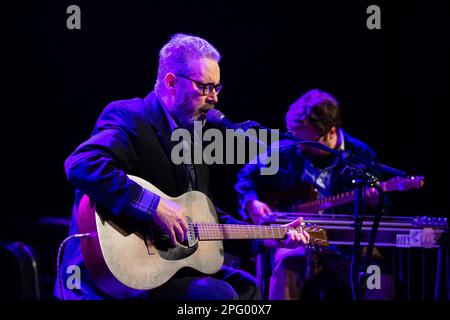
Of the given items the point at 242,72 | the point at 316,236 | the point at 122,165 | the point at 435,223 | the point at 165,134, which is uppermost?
the point at 242,72

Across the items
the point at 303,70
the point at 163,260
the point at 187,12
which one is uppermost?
the point at 187,12

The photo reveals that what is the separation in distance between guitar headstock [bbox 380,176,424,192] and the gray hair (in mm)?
1891

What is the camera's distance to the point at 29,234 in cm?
437

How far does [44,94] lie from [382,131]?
10.9 feet

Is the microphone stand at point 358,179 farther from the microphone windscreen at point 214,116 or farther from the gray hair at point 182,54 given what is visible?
the gray hair at point 182,54

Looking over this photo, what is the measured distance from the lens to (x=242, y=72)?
17.7 ft

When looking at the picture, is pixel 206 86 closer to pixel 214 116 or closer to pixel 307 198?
pixel 214 116

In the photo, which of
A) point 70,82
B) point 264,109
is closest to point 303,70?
point 264,109

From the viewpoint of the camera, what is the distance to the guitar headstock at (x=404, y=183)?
425cm

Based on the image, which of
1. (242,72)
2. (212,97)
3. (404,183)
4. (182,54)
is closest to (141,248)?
(212,97)

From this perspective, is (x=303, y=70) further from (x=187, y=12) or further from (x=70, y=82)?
(x=70, y=82)

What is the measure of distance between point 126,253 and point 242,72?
3.09 meters

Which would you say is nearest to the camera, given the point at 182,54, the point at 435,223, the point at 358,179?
the point at 358,179

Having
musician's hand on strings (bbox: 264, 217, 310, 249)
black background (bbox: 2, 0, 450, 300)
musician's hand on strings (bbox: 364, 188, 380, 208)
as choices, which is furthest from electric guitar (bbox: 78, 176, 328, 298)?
black background (bbox: 2, 0, 450, 300)
